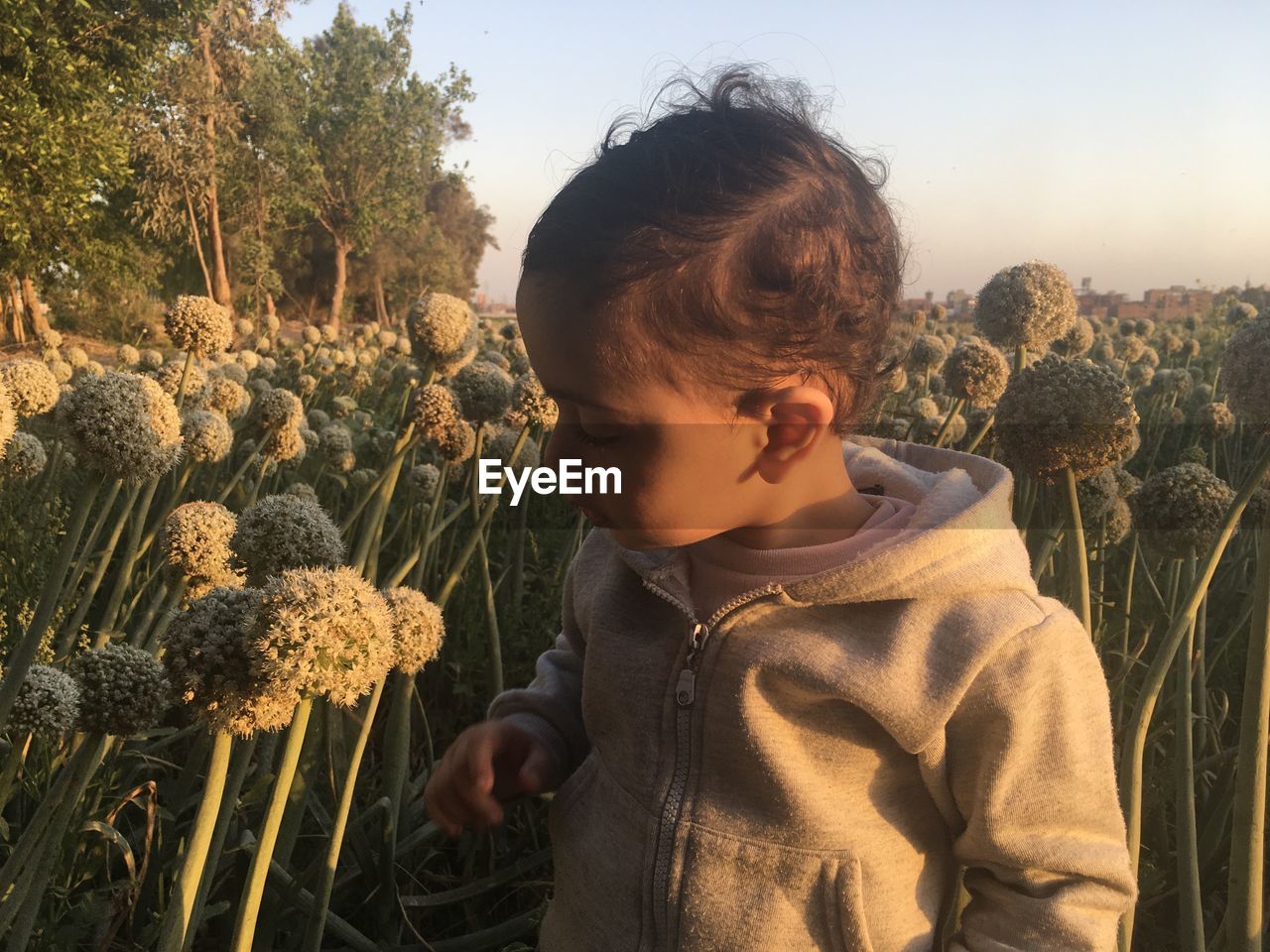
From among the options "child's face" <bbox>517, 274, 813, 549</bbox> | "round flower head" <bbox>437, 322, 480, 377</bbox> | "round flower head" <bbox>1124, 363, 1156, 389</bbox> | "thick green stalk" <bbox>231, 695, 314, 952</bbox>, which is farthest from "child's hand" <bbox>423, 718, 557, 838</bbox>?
"round flower head" <bbox>1124, 363, 1156, 389</bbox>

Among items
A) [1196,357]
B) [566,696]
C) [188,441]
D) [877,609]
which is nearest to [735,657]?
[877,609]

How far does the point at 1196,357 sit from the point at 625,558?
32.5ft

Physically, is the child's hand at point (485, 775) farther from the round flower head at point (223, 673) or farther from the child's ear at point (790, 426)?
the child's ear at point (790, 426)

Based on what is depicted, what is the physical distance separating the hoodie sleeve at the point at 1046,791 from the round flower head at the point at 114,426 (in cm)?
181

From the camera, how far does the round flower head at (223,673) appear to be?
120 centimetres

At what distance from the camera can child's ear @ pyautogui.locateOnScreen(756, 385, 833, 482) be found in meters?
1.44

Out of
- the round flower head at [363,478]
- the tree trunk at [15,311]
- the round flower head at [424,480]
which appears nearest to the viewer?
the round flower head at [424,480]

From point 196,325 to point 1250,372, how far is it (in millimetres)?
3258

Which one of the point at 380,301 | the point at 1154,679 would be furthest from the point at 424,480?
the point at 380,301

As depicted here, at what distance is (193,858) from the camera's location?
1.21 meters

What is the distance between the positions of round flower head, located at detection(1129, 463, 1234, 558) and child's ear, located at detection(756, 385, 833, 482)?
1.34 meters

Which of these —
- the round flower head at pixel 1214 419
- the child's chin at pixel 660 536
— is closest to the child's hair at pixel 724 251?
the child's chin at pixel 660 536

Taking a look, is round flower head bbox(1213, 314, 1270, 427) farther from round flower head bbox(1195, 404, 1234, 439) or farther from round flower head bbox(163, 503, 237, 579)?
round flower head bbox(1195, 404, 1234, 439)

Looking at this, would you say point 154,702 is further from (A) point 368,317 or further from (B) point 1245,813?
(A) point 368,317
